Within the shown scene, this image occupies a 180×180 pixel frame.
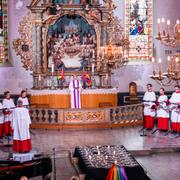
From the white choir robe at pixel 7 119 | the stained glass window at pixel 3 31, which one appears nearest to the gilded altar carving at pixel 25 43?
the stained glass window at pixel 3 31

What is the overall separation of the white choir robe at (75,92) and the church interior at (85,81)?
44 millimetres

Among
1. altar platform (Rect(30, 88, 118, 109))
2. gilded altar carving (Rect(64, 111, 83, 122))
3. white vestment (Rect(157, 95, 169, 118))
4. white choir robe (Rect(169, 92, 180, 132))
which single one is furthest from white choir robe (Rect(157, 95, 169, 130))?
altar platform (Rect(30, 88, 118, 109))

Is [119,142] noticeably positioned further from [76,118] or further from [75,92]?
[75,92]

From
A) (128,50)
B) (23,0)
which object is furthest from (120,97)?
(23,0)

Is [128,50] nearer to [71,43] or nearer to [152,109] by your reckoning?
[71,43]

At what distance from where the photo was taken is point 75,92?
2403cm

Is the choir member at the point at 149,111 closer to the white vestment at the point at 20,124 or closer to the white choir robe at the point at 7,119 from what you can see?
the white choir robe at the point at 7,119

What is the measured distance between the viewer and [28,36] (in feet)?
84.8

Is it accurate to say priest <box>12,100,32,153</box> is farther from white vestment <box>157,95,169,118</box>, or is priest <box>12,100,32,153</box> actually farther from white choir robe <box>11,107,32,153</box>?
white vestment <box>157,95,169,118</box>

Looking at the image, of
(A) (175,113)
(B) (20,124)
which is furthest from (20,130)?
(A) (175,113)

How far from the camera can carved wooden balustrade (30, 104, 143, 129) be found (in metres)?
22.4

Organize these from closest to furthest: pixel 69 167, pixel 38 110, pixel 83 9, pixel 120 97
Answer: pixel 69 167
pixel 38 110
pixel 83 9
pixel 120 97

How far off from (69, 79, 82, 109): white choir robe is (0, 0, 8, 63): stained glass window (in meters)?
4.74

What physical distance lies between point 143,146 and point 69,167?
3.46 m
